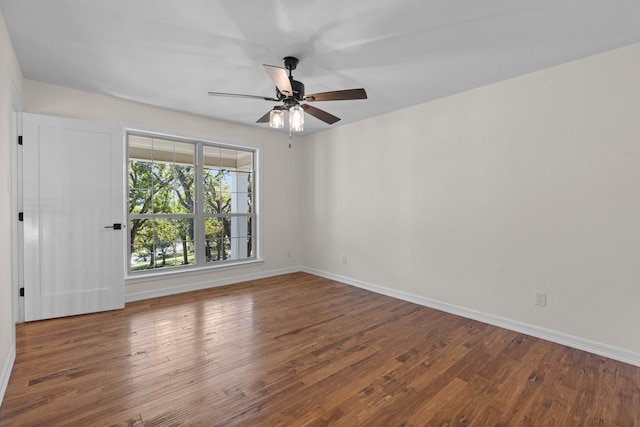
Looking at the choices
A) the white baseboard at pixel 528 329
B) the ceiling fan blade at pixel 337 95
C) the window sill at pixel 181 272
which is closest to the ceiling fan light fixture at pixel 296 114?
the ceiling fan blade at pixel 337 95

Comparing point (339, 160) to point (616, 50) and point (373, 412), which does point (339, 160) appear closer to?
point (616, 50)

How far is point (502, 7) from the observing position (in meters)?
1.97

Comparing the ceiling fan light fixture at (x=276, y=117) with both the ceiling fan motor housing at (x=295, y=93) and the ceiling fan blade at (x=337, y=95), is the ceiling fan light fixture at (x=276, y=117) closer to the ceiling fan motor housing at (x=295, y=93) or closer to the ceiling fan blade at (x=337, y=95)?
the ceiling fan motor housing at (x=295, y=93)

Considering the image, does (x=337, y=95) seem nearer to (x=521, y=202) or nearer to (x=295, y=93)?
(x=295, y=93)

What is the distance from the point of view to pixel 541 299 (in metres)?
2.82

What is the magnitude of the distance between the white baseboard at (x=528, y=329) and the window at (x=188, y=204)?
7.67ft

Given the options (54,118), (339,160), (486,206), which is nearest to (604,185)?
(486,206)

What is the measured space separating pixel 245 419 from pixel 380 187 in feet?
10.4

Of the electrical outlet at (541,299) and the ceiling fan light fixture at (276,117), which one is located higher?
the ceiling fan light fixture at (276,117)

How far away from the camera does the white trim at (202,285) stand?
382 cm

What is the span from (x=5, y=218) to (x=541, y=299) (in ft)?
14.3

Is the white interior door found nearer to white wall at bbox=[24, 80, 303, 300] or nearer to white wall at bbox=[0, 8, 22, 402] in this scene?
white wall at bbox=[24, 80, 303, 300]

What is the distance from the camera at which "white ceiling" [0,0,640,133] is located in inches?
78.1

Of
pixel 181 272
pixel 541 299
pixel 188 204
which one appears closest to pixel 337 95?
pixel 541 299
